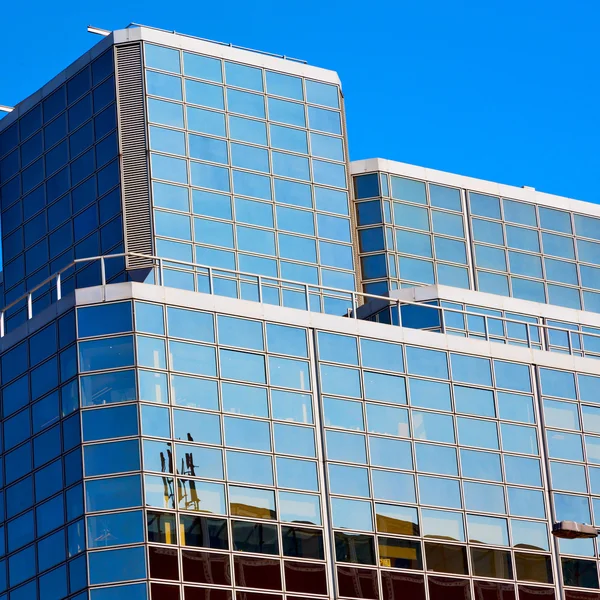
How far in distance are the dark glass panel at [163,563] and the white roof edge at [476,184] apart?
1131 inches

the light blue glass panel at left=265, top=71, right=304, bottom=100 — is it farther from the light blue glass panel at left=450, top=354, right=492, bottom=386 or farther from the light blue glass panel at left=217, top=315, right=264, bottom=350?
the light blue glass panel at left=217, top=315, right=264, bottom=350

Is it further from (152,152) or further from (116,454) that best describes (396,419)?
(152,152)

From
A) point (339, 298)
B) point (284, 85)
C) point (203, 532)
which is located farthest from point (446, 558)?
point (284, 85)

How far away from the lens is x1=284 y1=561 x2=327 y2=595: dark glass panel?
65375 mm

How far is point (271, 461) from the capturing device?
2633 inches

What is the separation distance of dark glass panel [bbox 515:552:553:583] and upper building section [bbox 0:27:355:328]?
15.8m

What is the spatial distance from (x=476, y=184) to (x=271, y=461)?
2774cm

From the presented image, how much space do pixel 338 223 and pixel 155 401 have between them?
2095 cm

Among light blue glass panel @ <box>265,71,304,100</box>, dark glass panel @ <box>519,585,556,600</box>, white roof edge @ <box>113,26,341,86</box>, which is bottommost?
dark glass panel @ <box>519,585,556,600</box>

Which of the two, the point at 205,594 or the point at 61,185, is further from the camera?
the point at 61,185

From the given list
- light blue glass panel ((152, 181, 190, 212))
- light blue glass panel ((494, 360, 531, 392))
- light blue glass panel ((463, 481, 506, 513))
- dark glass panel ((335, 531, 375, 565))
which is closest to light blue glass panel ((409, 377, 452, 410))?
light blue glass panel ((494, 360, 531, 392))

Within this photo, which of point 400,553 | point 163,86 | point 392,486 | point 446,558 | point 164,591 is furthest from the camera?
point 163,86

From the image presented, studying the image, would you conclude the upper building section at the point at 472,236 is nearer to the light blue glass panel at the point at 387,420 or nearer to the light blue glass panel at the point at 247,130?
the light blue glass panel at the point at 247,130

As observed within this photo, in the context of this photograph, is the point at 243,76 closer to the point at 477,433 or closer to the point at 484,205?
the point at 484,205
